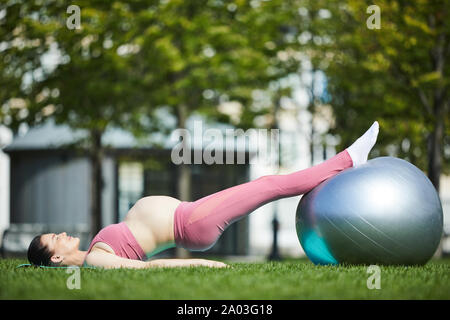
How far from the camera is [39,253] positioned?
6.52 metres

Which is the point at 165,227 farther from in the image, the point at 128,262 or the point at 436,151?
the point at 436,151

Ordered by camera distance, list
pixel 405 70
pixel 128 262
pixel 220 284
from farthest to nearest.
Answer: pixel 405 70 < pixel 128 262 < pixel 220 284

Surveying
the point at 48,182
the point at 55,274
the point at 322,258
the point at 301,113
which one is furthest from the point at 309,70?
the point at 55,274

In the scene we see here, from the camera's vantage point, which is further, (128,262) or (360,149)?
(360,149)

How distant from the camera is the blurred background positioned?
15.5 meters

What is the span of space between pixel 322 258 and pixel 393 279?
1413 mm

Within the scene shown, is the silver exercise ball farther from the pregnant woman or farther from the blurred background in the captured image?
the blurred background

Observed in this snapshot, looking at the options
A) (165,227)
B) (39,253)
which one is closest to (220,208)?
(165,227)

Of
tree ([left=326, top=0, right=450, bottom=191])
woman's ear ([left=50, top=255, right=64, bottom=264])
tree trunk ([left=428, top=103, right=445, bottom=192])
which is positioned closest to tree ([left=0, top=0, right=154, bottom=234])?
tree ([left=326, top=0, right=450, bottom=191])

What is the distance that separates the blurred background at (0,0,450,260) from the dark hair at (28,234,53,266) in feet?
29.7

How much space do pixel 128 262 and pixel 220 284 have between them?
1267 mm
